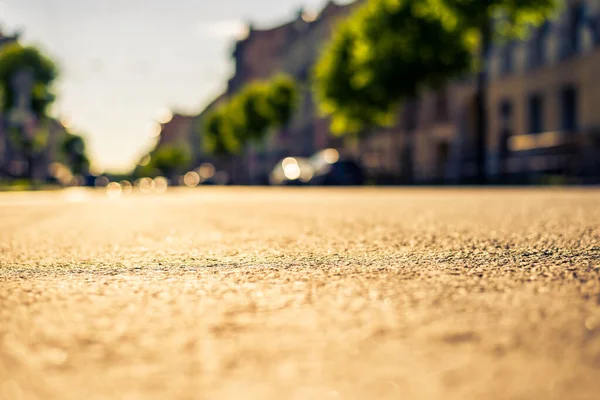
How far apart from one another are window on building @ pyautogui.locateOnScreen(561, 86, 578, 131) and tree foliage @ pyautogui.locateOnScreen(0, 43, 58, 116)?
36.4 metres

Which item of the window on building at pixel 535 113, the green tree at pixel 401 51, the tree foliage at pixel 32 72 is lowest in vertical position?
the window on building at pixel 535 113

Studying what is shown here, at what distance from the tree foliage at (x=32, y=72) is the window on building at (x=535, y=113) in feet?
113

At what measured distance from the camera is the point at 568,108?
35.8 m

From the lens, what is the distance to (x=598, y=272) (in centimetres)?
353

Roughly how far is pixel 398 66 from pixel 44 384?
3247 centimetres

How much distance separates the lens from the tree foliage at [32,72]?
2210 inches

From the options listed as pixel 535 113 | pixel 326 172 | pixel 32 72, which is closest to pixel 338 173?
pixel 326 172

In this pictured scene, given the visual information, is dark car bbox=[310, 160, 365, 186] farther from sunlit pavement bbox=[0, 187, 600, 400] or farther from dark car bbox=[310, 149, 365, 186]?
sunlit pavement bbox=[0, 187, 600, 400]

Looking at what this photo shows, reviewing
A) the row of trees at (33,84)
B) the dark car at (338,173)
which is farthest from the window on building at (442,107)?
the row of trees at (33,84)

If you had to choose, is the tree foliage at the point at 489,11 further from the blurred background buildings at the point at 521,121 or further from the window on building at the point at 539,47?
the window on building at the point at 539,47

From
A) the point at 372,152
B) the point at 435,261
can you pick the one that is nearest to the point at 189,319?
the point at 435,261

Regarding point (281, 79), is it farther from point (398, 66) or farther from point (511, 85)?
point (398, 66)

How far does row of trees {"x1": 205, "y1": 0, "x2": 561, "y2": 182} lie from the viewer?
1033 inches

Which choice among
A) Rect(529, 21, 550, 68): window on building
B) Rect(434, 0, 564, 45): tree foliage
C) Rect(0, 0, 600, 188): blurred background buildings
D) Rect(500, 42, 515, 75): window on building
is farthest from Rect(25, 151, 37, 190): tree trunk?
Rect(434, 0, 564, 45): tree foliage
